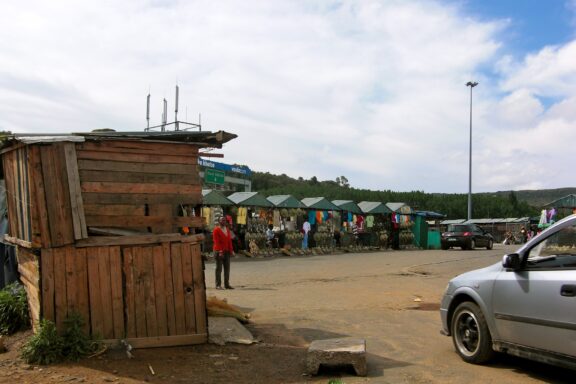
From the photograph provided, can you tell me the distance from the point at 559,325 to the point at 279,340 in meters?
3.72

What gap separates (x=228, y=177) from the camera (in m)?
28.8

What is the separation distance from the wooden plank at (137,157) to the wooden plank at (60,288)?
1.18 m

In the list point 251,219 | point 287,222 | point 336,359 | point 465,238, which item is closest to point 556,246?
point 336,359

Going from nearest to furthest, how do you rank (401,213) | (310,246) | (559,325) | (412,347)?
1. (559,325)
2. (412,347)
3. (310,246)
4. (401,213)

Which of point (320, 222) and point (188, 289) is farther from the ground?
point (188, 289)

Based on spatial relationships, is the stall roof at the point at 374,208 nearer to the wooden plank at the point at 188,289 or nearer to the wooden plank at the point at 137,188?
the wooden plank at the point at 137,188

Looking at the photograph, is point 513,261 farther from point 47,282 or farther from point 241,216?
point 241,216

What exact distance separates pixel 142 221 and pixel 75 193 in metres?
0.88

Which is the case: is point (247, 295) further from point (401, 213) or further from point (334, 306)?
point (401, 213)

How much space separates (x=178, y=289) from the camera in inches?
268

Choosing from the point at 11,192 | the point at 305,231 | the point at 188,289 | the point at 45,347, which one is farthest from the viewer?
the point at 305,231

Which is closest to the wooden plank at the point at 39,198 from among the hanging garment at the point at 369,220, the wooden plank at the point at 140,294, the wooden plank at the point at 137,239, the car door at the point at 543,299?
the wooden plank at the point at 137,239

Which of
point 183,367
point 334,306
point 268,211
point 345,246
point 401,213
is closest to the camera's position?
point 183,367

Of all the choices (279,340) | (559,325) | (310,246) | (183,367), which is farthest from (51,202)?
(310,246)
